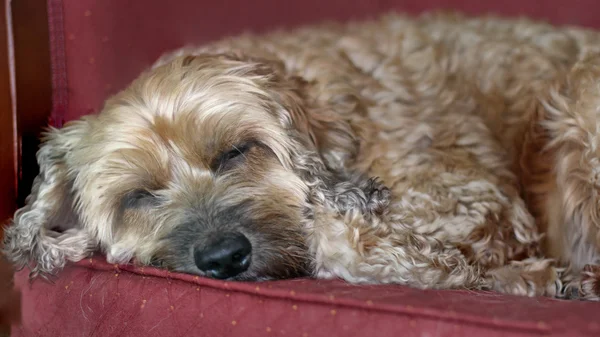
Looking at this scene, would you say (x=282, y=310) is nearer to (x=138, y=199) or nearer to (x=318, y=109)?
(x=138, y=199)

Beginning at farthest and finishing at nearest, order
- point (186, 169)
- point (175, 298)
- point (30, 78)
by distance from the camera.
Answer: point (30, 78)
point (186, 169)
point (175, 298)

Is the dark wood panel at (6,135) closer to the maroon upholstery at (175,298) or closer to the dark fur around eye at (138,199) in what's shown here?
the maroon upholstery at (175,298)

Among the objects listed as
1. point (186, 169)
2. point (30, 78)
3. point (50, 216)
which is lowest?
point (50, 216)

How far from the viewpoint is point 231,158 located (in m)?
2.20

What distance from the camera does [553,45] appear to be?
2861mm

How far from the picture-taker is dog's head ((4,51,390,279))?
2.09 m

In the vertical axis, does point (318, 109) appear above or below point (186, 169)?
above

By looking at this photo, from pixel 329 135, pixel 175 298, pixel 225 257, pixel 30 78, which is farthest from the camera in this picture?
pixel 30 78

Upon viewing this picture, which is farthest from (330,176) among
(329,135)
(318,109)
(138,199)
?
(138,199)

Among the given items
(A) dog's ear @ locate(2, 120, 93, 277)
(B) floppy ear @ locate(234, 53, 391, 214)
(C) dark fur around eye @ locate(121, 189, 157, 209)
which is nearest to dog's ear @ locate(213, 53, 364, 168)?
(B) floppy ear @ locate(234, 53, 391, 214)

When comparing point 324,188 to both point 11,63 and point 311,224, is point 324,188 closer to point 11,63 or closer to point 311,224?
point 311,224

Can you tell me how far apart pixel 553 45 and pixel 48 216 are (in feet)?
6.64

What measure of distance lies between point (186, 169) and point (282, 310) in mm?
695

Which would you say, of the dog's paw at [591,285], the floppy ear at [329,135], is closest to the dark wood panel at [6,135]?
the floppy ear at [329,135]
